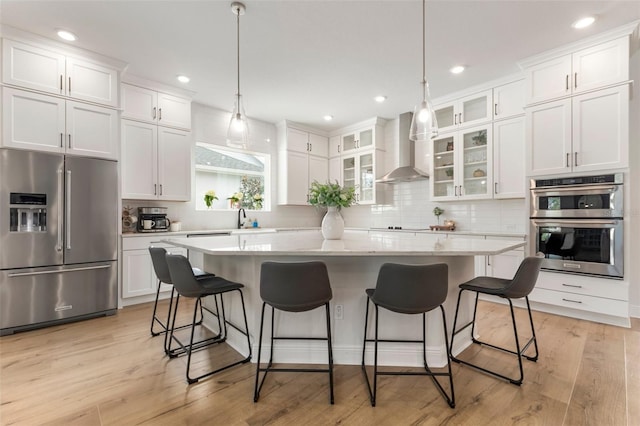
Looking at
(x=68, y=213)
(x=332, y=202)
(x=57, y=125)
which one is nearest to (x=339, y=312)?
(x=332, y=202)

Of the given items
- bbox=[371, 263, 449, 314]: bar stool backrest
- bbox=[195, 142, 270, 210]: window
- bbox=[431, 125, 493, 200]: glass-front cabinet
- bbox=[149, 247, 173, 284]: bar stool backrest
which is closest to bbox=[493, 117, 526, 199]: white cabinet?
bbox=[431, 125, 493, 200]: glass-front cabinet

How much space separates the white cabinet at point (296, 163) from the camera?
5863mm

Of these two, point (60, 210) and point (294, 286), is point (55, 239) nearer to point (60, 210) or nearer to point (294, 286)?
point (60, 210)

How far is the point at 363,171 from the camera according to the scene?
5.93 m

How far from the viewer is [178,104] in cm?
443

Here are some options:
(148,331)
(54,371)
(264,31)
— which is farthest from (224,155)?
(54,371)

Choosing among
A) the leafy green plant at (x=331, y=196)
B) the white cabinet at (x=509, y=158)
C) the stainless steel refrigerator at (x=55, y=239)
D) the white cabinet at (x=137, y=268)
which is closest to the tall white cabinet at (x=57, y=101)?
the stainless steel refrigerator at (x=55, y=239)

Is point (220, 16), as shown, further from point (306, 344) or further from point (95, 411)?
point (95, 411)

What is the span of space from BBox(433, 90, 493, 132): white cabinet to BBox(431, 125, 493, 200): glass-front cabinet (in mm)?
133

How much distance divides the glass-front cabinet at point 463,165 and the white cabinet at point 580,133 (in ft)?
2.15

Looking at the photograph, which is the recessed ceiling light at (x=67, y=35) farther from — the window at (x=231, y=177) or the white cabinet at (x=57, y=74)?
the window at (x=231, y=177)

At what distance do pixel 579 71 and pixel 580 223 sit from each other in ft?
5.39

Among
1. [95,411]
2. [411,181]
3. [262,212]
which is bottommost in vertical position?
[95,411]

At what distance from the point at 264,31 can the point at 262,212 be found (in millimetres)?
3376
